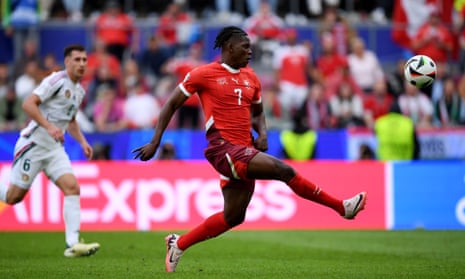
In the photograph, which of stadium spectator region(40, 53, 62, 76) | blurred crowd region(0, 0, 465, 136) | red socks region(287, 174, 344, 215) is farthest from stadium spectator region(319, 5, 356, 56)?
red socks region(287, 174, 344, 215)

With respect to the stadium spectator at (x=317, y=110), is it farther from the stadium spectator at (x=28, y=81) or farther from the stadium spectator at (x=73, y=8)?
the stadium spectator at (x=73, y=8)

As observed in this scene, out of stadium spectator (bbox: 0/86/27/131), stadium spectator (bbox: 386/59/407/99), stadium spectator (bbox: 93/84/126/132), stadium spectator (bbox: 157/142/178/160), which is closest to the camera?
stadium spectator (bbox: 157/142/178/160)

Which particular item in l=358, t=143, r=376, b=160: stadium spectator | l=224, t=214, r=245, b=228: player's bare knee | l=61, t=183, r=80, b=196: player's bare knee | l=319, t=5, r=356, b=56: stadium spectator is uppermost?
l=319, t=5, r=356, b=56: stadium spectator

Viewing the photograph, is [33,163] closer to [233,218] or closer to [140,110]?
[233,218]

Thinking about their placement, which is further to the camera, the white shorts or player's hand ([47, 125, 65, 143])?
the white shorts

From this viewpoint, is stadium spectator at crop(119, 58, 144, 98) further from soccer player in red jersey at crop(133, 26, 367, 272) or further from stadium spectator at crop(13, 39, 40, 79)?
soccer player in red jersey at crop(133, 26, 367, 272)

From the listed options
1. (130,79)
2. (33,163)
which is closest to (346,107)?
(130,79)

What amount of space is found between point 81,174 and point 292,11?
27.9ft

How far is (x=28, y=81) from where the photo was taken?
68.3 feet

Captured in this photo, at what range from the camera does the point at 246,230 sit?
17.3 metres

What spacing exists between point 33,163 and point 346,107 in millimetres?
10019

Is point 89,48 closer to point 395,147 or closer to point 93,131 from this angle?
point 93,131

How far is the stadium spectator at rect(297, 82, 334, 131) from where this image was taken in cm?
2077

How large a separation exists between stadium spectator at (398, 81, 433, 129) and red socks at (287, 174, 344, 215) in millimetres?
11563
